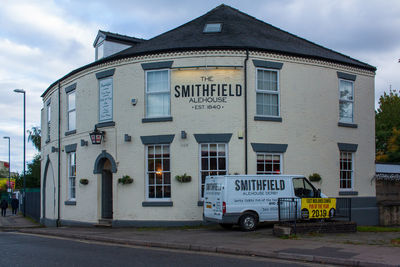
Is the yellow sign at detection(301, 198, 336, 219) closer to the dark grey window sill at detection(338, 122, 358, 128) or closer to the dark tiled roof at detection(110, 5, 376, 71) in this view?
the dark grey window sill at detection(338, 122, 358, 128)

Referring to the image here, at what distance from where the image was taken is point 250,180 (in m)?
16.3

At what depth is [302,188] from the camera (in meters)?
17.1

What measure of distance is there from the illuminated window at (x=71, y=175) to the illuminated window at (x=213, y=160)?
741 cm

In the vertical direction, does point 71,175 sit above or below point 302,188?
above

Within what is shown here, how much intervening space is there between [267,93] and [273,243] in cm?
800

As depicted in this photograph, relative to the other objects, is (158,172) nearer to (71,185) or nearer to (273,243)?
(71,185)

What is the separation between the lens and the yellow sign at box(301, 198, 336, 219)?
15.4 metres

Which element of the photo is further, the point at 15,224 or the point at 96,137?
the point at 15,224

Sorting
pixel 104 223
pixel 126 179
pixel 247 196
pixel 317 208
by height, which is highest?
pixel 126 179

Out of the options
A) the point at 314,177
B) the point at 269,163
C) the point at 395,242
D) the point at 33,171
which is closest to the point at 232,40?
the point at 269,163

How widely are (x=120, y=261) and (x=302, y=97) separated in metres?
12.1

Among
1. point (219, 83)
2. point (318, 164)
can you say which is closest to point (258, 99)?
point (219, 83)

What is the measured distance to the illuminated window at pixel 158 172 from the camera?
1927cm

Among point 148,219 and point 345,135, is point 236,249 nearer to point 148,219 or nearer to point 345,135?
point 148,219
